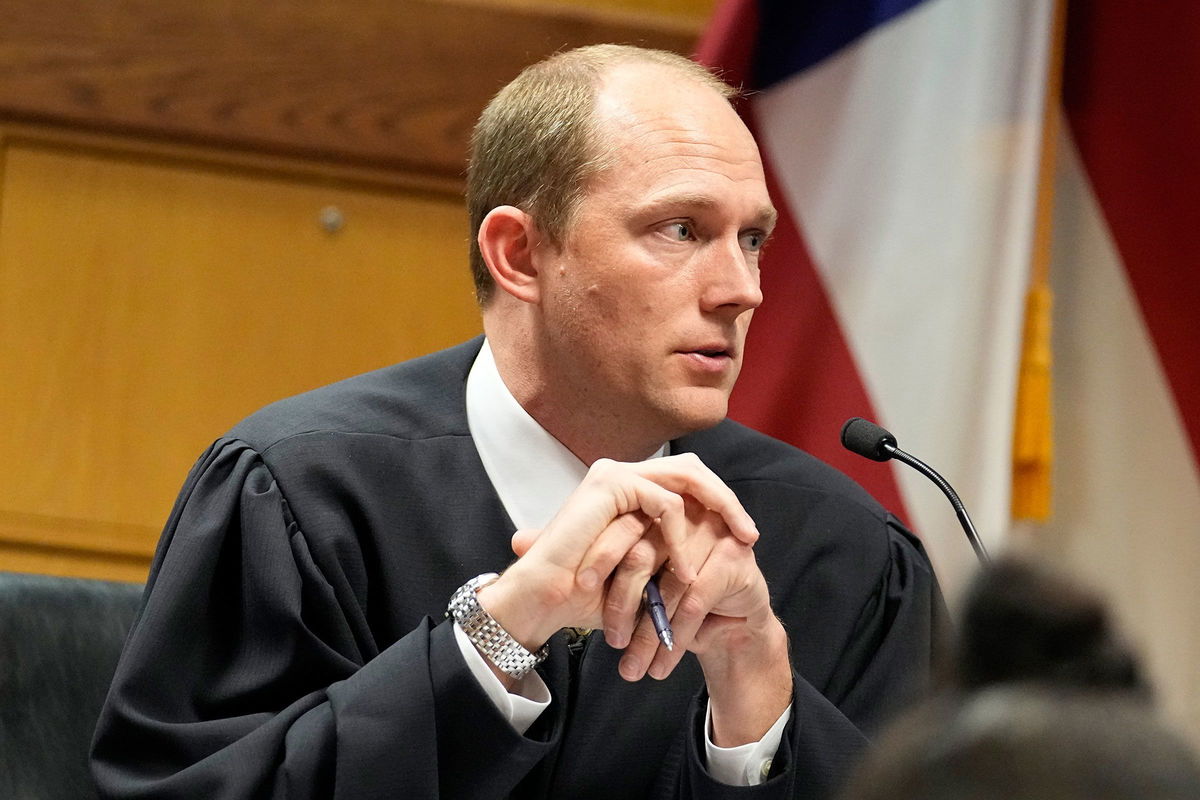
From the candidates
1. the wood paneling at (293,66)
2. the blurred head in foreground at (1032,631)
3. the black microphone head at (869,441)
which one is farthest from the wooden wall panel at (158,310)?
the blurred head in foreground at (1032,631)

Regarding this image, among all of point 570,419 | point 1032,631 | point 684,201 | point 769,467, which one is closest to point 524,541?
point 570,419

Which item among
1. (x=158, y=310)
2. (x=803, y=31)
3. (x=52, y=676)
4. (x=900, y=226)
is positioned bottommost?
(x=158, y=310)

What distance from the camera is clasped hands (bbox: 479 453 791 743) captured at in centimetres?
152

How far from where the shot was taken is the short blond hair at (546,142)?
6.42ft

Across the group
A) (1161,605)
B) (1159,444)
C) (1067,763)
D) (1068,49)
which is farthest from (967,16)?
(1067,763)

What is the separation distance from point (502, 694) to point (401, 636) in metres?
0.30

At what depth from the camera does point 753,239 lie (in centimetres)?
199

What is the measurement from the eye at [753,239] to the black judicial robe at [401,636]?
294 millimetres

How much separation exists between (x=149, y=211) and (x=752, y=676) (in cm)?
193

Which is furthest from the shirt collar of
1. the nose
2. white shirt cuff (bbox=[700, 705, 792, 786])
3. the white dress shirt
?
white shirt cuff (bbox=[700, 705, 792, 786])

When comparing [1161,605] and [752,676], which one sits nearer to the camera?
[752,676]

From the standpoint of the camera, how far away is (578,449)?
78.2 inches

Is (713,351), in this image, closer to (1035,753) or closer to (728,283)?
(728,283)

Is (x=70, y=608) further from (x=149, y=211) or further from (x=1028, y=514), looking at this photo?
(x=1028, y=514)
